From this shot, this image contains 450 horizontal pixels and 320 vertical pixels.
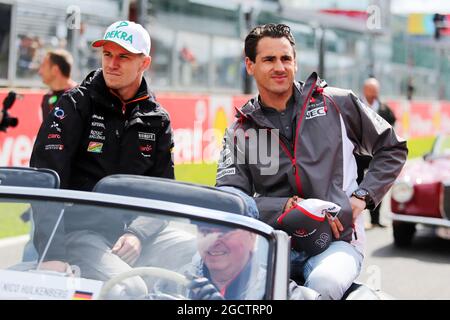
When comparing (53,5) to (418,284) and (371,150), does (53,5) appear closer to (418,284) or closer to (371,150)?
(418,284)

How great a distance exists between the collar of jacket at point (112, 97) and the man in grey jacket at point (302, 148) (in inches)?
22.6

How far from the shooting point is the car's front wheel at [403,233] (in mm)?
8898

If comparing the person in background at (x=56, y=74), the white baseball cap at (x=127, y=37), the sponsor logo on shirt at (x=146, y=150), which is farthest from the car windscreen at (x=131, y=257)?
the person in background at (x=56, y=74)

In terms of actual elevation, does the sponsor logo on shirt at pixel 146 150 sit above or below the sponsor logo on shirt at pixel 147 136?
below

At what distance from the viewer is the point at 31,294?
2680 mm

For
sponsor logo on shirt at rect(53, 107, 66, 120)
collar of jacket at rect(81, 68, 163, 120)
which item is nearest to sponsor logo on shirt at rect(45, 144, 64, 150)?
sponsor logo on shirt at rect(53, 107, 66, 120)

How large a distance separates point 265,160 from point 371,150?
1.82ft

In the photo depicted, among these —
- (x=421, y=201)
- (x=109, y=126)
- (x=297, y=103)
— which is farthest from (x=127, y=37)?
(x=421, y=201)

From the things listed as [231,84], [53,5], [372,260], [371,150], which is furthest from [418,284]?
[231,84]

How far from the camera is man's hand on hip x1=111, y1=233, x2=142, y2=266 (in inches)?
111

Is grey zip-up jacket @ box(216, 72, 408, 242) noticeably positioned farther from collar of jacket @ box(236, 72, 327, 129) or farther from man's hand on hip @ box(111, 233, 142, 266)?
man's hand on hip @ box(111, 233, 142, 266)

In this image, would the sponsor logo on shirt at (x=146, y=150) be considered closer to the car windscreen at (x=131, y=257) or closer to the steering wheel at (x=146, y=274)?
the car windscreen at (x=131, y=257)

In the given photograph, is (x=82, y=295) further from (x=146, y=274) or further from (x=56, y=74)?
(x=56, y=74)

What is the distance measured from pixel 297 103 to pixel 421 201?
17.3ft
